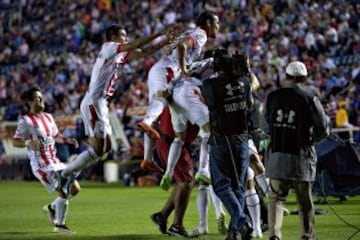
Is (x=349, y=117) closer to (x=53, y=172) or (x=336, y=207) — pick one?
(x=336, y=207)

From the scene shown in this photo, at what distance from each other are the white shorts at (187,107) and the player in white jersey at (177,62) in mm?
166

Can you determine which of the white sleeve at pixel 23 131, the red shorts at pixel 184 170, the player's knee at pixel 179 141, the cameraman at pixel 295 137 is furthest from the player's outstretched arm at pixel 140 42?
the white sleeve at pixel 23 131

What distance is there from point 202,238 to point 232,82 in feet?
7.37

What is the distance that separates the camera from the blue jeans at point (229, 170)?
10422mm

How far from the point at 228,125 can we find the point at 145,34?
24.8 metres

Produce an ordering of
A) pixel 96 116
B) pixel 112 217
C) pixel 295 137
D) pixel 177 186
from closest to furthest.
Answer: pixel 295 137, pixel 177 186, pixel 96 116, pixel 112 217

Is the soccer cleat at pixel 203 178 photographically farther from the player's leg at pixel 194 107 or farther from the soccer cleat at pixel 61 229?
the soccer cleat at pixel 61 229

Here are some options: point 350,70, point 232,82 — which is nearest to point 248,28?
point 350,70

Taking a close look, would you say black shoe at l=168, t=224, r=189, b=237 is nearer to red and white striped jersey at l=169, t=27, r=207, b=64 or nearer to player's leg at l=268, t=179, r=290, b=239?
player's leg at l=268, t=179, r=290, b=239

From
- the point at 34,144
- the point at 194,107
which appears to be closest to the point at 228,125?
the point at 194,107

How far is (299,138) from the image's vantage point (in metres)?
9.95

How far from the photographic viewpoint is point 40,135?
1404cm

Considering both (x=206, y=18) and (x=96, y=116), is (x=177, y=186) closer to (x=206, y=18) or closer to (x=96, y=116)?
(x=96, y=116)

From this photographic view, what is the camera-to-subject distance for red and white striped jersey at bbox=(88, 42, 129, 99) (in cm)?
1266
